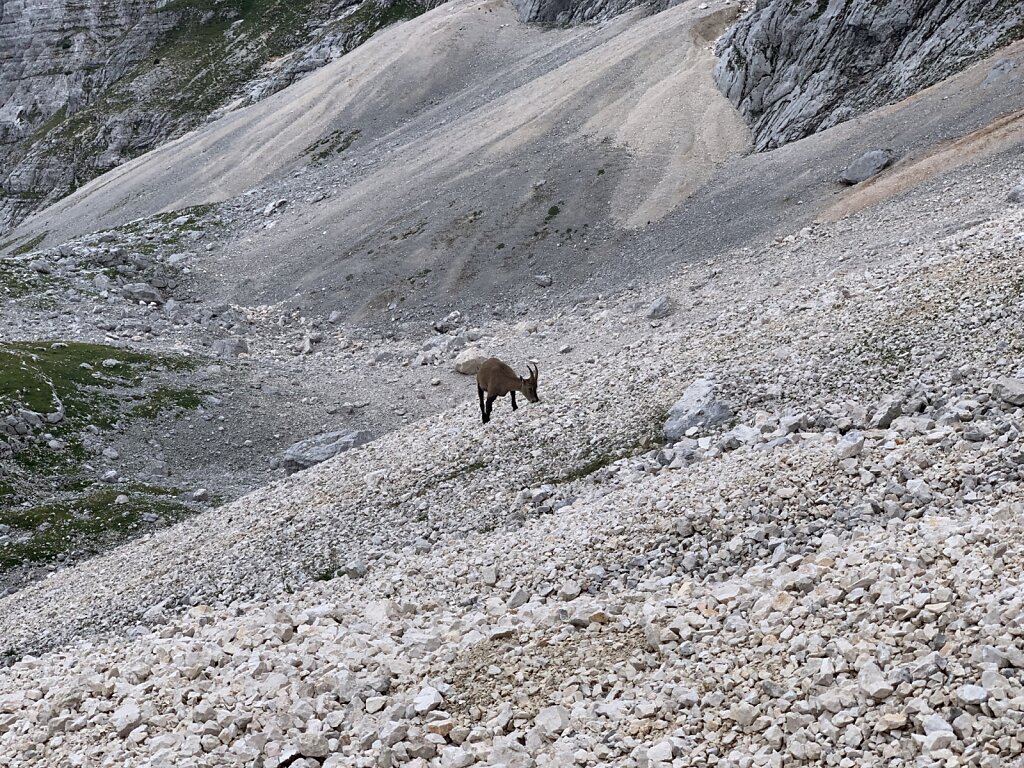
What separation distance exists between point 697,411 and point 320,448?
1946 centimetres

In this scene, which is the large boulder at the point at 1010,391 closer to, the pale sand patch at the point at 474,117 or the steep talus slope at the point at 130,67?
the pale sand patch at the point at 474,117

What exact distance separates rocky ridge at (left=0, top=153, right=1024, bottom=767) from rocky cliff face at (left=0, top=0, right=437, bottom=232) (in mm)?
108064

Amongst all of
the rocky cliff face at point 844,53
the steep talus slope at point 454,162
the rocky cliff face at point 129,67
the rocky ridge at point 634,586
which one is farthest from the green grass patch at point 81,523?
the rocky cliff face at point 129,67

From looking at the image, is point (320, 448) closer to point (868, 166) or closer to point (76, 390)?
point (76, 390)

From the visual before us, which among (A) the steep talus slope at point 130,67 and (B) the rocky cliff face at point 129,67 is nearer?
(A) the steep talus slope at point 130,67

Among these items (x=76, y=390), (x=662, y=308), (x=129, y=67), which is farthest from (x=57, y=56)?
(x=662, y=308)

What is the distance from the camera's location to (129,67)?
146 meters

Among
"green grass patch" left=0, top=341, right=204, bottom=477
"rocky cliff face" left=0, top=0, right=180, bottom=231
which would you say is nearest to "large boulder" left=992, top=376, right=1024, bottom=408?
"green grass patch" left=0, top=341, right=204, bottom=477

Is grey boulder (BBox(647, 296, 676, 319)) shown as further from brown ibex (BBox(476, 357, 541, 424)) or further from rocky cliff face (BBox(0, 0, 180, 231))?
rocky cliff face (BBox(0, 0, 180, 231))

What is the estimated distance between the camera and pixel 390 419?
41.9 meters

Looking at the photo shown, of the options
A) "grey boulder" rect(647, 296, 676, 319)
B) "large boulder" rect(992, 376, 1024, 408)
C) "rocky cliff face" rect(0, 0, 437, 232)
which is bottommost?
"grey boulder" rect(647, 296, 676, 319)

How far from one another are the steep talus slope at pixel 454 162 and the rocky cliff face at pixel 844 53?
2.64m

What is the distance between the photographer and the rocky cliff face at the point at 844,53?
54.6 m

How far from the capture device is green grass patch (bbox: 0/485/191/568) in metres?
31.8
